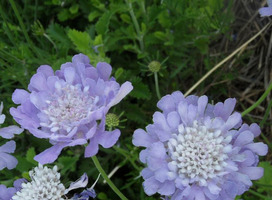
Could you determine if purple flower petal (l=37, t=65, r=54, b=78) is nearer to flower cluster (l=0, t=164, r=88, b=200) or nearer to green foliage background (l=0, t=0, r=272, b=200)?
flower cluster (l=0, t=164, r=88, b=200)

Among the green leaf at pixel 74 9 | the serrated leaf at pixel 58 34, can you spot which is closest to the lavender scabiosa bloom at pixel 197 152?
the serrated leaf at pixel 58 34

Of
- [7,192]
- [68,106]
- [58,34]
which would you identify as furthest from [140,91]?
[7,192]

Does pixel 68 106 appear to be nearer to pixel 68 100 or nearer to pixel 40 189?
pixel 68 100

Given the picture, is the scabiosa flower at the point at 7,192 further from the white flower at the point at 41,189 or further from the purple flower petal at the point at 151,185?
the purple flower petal at the point at 151,185

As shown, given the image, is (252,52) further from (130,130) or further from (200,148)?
(200,148)

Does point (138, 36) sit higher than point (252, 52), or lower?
higher

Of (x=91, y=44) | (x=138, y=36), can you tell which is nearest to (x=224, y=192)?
(x=91, y=44)
